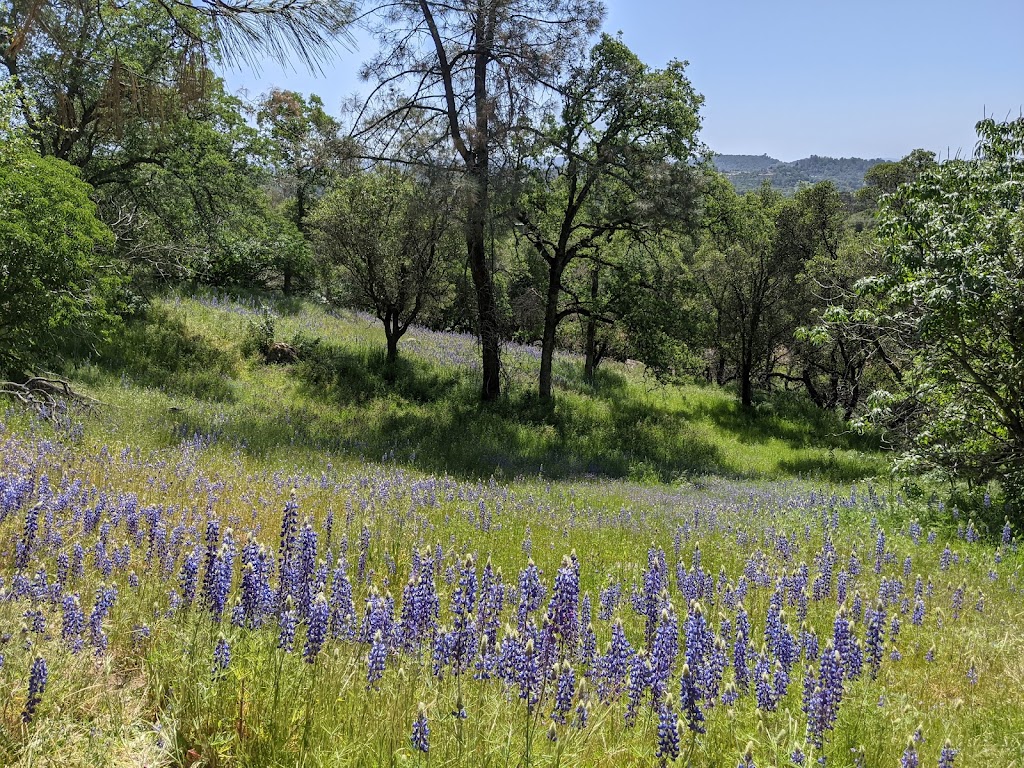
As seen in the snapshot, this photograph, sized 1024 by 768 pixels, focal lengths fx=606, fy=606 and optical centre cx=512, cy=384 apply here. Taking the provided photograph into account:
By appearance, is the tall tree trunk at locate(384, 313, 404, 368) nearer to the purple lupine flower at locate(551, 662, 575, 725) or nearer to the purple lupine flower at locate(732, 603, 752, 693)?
the purple lupine flower at locate(732, 603, 752, 693)

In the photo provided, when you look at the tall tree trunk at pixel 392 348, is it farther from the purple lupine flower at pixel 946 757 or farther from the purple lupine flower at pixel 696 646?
the purple lupine flower at pixel 946 757

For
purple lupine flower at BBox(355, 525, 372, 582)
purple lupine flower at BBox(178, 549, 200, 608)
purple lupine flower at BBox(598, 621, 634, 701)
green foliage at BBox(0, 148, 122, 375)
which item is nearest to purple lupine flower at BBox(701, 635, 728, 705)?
purple lupine flower at BBox(598, 621, 634, 701)

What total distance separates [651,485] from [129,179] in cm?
1676

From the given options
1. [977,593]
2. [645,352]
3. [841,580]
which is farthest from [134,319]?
[977,593]

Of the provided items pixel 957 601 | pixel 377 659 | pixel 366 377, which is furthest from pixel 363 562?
pixel 366 377

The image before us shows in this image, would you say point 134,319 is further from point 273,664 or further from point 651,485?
point 273,664

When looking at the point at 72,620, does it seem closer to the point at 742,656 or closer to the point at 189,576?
the point at 189,576

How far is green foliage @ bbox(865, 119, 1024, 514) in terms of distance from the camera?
8258 mm

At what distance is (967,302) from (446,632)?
8.49m

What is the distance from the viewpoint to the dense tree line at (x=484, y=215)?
8070mm

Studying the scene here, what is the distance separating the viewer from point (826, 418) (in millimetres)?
24750

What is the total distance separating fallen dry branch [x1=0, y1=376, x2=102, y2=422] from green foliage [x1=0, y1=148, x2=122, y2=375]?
59cm

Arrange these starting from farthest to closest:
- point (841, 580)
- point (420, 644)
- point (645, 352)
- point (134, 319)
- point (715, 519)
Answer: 1. point (645, 352)
2. point (134, 319)
3. point (715, 519)
4. point (841, 580)
5. point (420, 644)

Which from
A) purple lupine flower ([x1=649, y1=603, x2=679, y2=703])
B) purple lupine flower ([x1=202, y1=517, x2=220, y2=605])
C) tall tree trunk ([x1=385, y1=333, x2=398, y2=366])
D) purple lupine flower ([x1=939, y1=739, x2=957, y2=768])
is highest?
tall tree trunk ([x1=385, y1=333, x2=398, y2=366])
